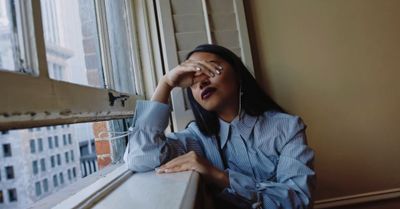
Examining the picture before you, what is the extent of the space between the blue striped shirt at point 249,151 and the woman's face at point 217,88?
0.07m

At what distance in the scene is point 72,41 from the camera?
0.87 meters

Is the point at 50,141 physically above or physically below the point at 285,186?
above

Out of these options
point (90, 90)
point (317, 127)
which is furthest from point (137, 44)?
point (317, 127)

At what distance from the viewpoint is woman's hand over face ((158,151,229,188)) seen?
0.87 meters

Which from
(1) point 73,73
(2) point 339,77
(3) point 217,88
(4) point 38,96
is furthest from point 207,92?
(2) point 339,77

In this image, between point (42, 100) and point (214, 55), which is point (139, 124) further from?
point (42, 100)

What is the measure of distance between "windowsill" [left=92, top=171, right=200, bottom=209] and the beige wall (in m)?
0.82

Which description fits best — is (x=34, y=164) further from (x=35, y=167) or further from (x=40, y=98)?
(x=40, y=98)

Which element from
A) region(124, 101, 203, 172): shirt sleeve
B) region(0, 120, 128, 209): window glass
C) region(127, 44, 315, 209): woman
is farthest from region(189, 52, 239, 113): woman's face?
region(0, 120, 128, 209): window glass

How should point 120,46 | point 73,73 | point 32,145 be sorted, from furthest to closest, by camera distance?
point 120,46 → point 73,73 → point 32,145

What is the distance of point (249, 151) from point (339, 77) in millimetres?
709

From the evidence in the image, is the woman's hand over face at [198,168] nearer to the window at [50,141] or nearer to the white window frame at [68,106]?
the white window frame at [68,106]

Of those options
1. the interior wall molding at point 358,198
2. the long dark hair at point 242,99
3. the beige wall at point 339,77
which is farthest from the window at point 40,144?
the interior wall molding at point 358,198

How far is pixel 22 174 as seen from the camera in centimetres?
58
